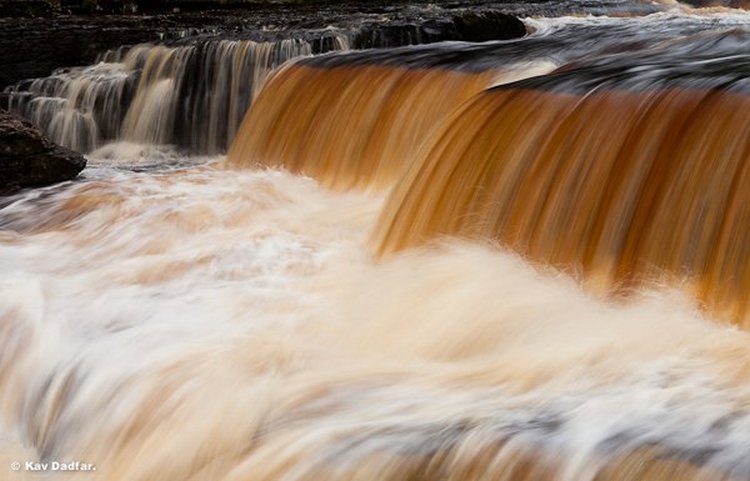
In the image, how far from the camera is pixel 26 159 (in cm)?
761

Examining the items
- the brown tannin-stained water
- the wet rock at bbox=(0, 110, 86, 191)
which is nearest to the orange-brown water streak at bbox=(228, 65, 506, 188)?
the brown tannin-stained water

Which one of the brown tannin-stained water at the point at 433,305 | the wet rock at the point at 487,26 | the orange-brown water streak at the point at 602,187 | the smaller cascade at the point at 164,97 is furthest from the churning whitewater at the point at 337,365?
the wet rock at the point at 487,26

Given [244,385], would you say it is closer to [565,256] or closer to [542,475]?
[542,475]

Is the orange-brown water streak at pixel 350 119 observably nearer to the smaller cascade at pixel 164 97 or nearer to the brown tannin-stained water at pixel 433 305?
the brown tannin-stained water at pixel 433 305

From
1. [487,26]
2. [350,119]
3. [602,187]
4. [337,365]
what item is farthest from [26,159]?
[487,26]

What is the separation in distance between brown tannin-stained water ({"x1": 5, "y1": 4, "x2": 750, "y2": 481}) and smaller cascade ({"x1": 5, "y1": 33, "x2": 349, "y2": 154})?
8.59ft

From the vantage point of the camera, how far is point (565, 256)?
4.73 meters

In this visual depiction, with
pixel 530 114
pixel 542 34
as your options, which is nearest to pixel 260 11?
pixel 542 34

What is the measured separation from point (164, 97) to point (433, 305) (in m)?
6.30

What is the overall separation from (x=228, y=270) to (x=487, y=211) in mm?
1471

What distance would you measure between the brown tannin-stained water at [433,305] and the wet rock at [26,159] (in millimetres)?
277

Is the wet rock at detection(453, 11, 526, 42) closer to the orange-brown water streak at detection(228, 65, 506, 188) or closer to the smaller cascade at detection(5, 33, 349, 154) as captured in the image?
the smaller cascade at detection(5, 33, 349, 154)

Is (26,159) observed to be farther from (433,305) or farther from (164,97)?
(433,305)

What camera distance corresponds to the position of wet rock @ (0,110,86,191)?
7543mm
